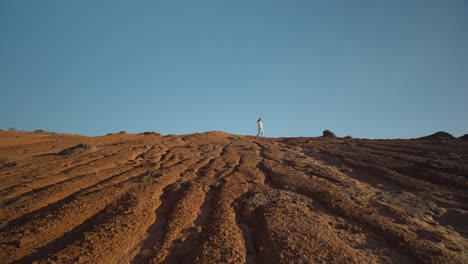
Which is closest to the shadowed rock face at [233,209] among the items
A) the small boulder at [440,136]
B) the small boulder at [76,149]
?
the small boulder at [76,149]

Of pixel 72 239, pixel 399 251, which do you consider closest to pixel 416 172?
pixel 399 251

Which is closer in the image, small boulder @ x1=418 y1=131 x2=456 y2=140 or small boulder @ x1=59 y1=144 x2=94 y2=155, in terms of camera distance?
small boulder @ x1=59 y1=144 x2=94 y2=155

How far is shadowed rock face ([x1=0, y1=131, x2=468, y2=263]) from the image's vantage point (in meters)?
4.33

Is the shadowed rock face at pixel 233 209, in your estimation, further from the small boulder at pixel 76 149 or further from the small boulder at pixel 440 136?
the small boulder at pixel 440 136

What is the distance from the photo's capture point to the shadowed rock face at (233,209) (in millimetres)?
4332

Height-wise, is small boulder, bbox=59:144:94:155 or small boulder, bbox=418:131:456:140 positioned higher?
small boulder, bbox=418:131:456:140

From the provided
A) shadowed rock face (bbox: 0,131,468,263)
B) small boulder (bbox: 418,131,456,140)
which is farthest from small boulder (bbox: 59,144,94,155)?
small boulder (bbox: 418,131,456,140)

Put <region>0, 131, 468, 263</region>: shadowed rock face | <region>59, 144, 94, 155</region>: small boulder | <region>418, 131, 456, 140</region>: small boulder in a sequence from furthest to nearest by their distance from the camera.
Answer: <region>418, 131, 456, 140</region>: small boulder, <region>59, 144, 94, 155</region>: small boulder, <region>0, 131, 468, 263</region>: shadowed rock face

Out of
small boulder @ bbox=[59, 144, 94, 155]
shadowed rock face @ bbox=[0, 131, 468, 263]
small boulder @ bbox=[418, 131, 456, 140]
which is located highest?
small boulder @ bbox=[418, 131, 456, 140]

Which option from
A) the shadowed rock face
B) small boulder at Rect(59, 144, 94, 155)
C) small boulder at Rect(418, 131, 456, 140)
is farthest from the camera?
small boulder at Rect(418, 131, 456, 140)

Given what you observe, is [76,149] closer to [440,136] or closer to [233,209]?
[233,209]

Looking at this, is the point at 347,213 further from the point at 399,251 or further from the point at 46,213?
the point at 46,213

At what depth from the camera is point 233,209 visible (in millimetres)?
5777

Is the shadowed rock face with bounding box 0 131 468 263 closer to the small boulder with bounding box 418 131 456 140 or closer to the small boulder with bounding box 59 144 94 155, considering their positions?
the small boulder with bounding box 59 144 94 155
